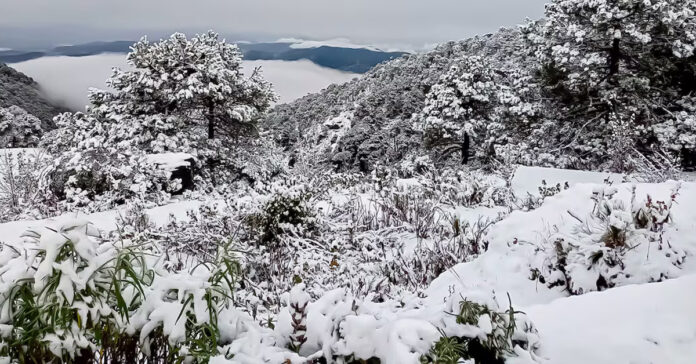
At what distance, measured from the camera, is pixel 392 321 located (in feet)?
5.24

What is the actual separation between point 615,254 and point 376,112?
28.7 metres

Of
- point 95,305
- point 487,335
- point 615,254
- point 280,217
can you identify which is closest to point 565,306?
point 487,335

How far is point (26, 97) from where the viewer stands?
26.3m

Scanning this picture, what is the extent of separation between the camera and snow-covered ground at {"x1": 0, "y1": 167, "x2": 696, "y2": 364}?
5.14 ft

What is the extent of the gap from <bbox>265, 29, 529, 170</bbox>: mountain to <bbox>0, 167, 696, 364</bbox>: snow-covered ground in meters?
13.7

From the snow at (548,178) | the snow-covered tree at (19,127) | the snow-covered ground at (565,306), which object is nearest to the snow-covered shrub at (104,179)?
the snow-covered ground at (565,306)

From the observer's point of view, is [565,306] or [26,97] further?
[26,97]

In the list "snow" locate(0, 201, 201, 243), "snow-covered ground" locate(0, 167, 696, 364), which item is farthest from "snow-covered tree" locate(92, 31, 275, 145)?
"snow-covered ground" locate(0, 167, 696, 364)

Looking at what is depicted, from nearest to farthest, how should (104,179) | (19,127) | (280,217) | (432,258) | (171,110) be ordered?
(432,258)
(280,217)
(104,179)
(171,110)
(19,127)

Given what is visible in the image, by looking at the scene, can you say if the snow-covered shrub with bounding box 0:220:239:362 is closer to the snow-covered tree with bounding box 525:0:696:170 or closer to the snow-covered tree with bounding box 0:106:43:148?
the snow-covered tree with bounding box 525:0:696:170

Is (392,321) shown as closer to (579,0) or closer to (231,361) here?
(231,361)

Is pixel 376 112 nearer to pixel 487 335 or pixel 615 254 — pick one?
pixel 615 254

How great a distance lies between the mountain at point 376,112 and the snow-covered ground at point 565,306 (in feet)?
44.9

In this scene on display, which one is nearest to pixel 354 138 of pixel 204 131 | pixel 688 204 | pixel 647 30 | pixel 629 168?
pixel 204 131
